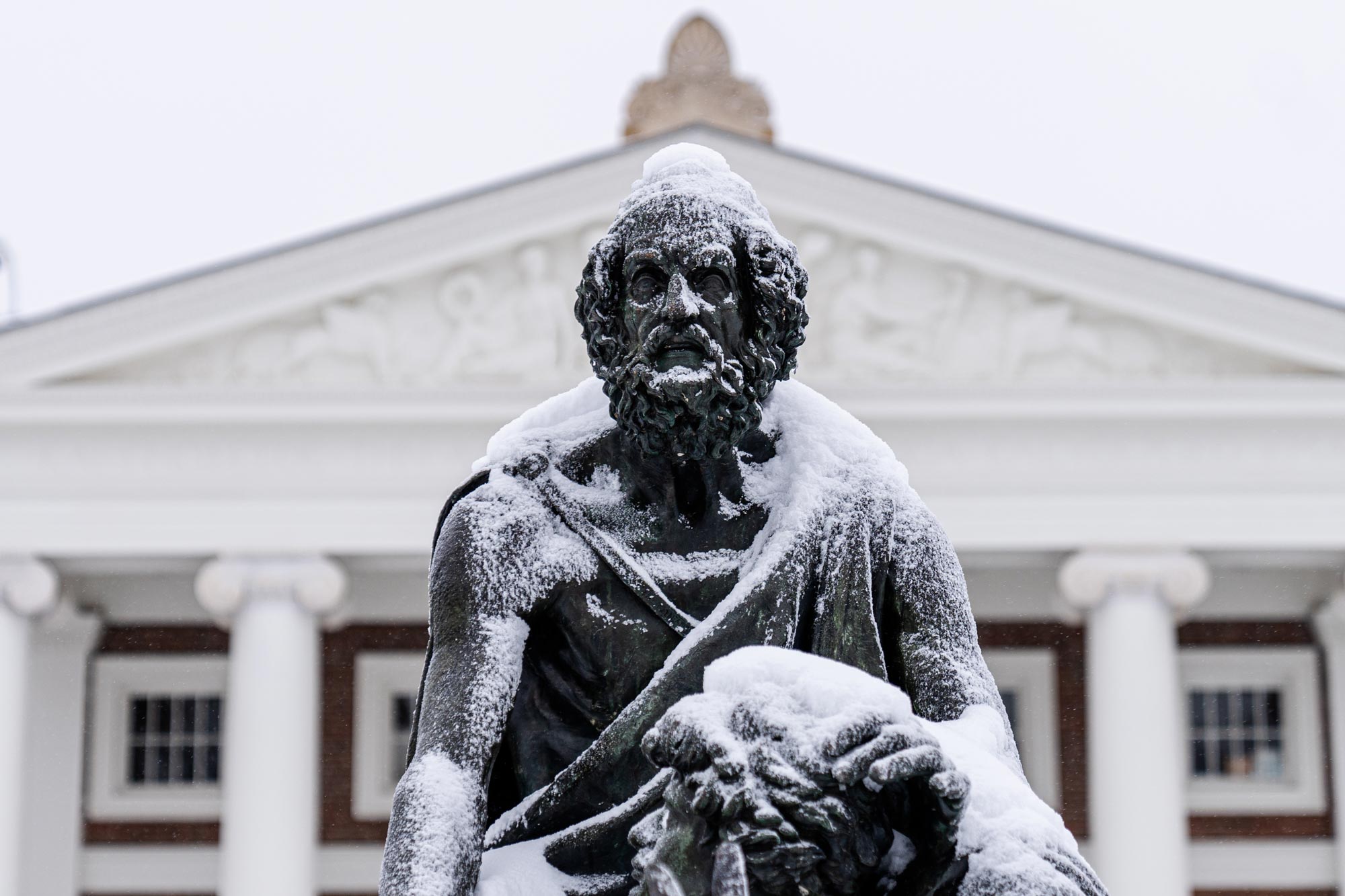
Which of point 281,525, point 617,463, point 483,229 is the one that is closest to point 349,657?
point 281,525

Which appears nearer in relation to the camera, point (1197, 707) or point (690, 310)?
point (690, 310)

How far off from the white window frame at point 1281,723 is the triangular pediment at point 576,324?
4826mm

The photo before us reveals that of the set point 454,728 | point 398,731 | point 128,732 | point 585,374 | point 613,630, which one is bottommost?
point 454,728

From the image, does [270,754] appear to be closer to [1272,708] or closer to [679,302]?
[1272,708]

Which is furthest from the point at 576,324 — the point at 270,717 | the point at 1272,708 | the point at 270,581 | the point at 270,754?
the point at 1272,708

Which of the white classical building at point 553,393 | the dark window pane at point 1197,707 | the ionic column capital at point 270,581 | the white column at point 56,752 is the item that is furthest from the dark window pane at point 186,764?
the dark window pane at point 1197,707

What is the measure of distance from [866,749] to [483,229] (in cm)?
2300

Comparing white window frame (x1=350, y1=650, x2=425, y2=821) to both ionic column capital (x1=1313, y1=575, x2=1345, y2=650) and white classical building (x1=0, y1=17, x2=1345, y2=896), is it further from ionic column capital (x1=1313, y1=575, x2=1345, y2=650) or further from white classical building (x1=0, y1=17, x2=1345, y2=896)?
ionic column capital (x1=1313, y1=575, x2=1345, y2=650)

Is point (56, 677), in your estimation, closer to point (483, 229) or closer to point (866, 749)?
point (483, 229)

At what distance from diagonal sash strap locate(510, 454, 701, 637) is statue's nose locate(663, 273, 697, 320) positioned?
0.96 feet

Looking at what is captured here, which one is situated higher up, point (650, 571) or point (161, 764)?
point (161, 764)

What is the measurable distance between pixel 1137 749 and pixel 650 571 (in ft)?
74.2

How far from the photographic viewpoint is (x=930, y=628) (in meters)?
2.59

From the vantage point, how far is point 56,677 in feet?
92.5
